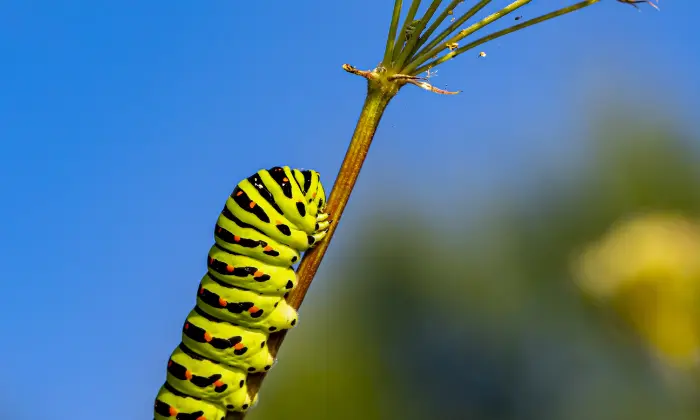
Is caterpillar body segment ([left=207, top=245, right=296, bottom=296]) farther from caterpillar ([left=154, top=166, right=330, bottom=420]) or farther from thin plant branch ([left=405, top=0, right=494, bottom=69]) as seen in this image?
thin plant branch ([left=405, top=0, right=494, bottom=69])

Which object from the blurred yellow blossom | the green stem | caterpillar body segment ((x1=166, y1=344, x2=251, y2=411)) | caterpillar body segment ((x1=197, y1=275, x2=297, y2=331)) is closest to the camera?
the green stem

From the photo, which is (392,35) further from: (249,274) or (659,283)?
(659,283)

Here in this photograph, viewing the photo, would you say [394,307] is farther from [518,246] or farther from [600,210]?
[600,210]

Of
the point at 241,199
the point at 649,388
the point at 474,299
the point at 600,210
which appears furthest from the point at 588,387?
the point at 241,199

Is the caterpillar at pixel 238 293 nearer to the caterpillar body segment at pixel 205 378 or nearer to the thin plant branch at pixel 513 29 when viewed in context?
the caterpillar body segment at pixel 205 378

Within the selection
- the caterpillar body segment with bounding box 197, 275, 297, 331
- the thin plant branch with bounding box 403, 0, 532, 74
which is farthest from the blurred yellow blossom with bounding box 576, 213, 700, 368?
the thin plant branch with bounding box 403, 0, 532, 74

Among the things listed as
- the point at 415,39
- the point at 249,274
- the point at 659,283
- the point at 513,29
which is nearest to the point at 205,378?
the point at 249,274

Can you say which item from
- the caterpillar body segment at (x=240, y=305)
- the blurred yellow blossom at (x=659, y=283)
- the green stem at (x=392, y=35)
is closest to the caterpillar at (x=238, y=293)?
the caterpillar body segment at (x=240, y=305)
